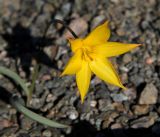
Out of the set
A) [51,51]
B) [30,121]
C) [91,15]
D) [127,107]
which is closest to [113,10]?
[91,15]

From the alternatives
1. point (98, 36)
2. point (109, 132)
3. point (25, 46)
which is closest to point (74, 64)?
point (98, 36)

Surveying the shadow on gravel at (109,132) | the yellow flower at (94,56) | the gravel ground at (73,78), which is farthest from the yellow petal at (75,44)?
the shadow on gravel at (109,132)

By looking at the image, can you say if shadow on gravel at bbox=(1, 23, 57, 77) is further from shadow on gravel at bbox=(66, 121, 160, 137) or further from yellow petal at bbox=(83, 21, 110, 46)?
yellow petal at bbox=(83, 21, 110, 46)

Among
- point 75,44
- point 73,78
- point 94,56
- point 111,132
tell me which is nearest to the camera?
point 75,44

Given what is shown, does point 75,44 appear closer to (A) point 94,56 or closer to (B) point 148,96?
(A) point 94,56

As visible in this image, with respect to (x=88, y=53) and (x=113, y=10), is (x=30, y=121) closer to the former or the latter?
(x=88, y=53)

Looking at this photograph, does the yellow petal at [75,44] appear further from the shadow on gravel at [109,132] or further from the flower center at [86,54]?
the shadow on gravel at [109,132]
